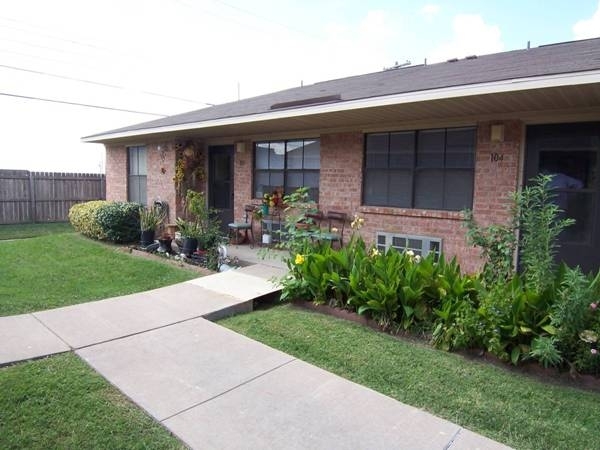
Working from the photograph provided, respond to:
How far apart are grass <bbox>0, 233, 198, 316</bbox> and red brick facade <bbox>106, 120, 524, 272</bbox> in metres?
2.68

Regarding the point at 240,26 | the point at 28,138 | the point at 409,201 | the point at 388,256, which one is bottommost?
the point at 388,256

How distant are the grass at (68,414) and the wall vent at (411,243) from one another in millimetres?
4711

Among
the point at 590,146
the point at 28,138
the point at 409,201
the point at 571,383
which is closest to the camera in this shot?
the point at 571,383

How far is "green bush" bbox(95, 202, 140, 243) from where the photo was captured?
972 cm

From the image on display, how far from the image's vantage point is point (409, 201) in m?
7.24

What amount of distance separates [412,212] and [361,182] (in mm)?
1116

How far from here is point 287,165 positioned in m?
9.01

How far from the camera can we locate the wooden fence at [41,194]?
14.5 m

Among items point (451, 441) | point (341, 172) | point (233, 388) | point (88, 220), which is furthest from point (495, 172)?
point (88, 220)

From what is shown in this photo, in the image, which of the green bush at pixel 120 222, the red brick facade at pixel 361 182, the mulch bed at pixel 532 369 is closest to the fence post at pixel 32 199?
the red brick facade at pixel 361 182

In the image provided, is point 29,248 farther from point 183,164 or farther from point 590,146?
point 590,146

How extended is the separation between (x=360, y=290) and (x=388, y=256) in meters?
0.58

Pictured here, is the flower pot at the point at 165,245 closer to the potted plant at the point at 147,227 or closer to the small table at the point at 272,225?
the potted plant at the point at 147,227

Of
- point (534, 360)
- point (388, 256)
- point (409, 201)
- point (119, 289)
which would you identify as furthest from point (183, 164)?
point (534, 360)
